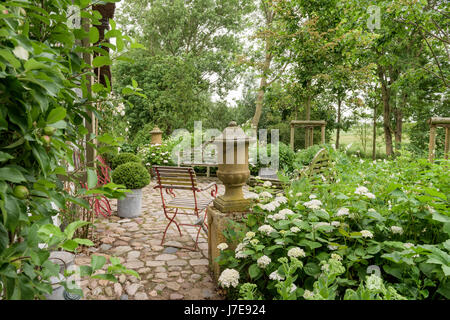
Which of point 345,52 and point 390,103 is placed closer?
point 345,52

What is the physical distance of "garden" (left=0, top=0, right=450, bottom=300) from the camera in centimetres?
74

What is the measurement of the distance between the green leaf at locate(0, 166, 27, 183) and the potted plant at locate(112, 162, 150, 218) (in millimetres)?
3868

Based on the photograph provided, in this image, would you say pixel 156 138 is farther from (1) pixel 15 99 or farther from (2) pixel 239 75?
(2) pixel 239 75

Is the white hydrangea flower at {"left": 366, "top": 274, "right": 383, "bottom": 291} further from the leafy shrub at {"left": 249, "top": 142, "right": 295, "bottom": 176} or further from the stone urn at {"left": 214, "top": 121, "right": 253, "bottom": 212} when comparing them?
the leafy shrub at {"left": 249, "top": 142, "right": 295, "bottom": 176}

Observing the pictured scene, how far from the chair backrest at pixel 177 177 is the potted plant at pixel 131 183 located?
75 centimetres

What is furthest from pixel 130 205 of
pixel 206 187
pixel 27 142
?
pixel 27 142

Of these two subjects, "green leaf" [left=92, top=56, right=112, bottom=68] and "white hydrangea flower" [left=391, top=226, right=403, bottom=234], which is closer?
"green leaf" [left=92, top=56, right=112, bottom=68]

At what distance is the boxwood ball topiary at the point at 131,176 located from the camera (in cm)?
444

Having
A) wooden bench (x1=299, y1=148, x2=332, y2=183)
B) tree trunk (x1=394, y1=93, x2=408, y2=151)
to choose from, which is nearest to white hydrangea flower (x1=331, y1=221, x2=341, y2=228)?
wooden bench (x1=299, y1=148, x2=332, y2=183)

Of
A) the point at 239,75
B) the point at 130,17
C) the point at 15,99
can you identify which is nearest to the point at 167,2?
the point at 130,17

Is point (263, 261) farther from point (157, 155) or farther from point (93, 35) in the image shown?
point (157, 155)

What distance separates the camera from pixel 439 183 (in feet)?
6.67

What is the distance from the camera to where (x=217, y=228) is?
8.30 ft

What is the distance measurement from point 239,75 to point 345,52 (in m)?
10.7
